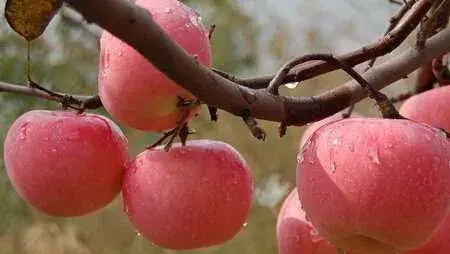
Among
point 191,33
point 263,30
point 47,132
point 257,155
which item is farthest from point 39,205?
point 263,30

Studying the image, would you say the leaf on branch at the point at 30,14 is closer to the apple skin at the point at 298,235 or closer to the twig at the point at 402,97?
the apple skin at the point at 298,235

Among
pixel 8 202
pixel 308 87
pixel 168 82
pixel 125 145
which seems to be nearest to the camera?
pixel 168 82

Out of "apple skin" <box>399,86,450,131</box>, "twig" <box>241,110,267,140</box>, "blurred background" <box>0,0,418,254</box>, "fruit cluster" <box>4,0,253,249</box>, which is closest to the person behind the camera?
"twig" <box>241,110,267,140</box>

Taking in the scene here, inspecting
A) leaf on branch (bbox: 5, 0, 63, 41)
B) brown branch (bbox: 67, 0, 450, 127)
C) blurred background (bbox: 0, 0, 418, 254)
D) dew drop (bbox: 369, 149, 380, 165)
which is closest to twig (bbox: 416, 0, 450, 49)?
brown branch (bbox: 67, 0, 450, 127)

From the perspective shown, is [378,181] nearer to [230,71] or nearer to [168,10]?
[168,10]

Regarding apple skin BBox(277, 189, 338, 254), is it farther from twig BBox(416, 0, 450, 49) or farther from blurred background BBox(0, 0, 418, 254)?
blurred background BBox(0, 0, 418, 254)

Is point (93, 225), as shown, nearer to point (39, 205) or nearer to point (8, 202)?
point (8, 202)

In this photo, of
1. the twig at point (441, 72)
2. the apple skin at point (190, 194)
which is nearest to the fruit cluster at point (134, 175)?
the apple skin at point (190, 194)
